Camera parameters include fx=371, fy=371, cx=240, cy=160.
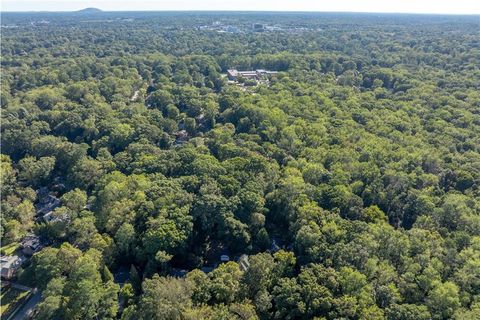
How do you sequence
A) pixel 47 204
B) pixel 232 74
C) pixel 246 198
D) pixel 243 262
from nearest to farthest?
pixel 243 262 → pixel 246 198 → pixel 47 204 → pixel 232 74

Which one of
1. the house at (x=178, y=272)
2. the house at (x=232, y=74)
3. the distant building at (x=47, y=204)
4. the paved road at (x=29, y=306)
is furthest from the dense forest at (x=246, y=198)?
the house at (x=232, y=74)

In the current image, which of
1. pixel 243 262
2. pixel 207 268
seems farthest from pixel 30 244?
pixel 243 262

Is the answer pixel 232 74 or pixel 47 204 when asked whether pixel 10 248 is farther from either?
pixel 232 74

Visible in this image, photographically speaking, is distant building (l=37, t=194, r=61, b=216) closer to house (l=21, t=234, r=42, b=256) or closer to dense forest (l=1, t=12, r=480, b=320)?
dense forest (l=1, t=12, r=480, b=320)

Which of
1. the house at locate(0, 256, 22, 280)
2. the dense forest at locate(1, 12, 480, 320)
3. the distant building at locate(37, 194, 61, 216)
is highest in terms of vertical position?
the dense forest at locate(1, 12, 480, 320)

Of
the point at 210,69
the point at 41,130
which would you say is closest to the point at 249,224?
the point at 41,130

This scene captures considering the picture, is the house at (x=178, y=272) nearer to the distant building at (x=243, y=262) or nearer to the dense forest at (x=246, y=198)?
the dense forest at (x=246, y=198)

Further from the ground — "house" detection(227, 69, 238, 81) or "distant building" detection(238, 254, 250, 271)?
"house" detection(227, 69, 238, 81)

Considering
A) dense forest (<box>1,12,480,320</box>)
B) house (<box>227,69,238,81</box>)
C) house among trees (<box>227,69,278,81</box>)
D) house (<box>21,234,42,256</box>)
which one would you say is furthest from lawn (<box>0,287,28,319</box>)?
house (<box>227,69,238,81</box>)
